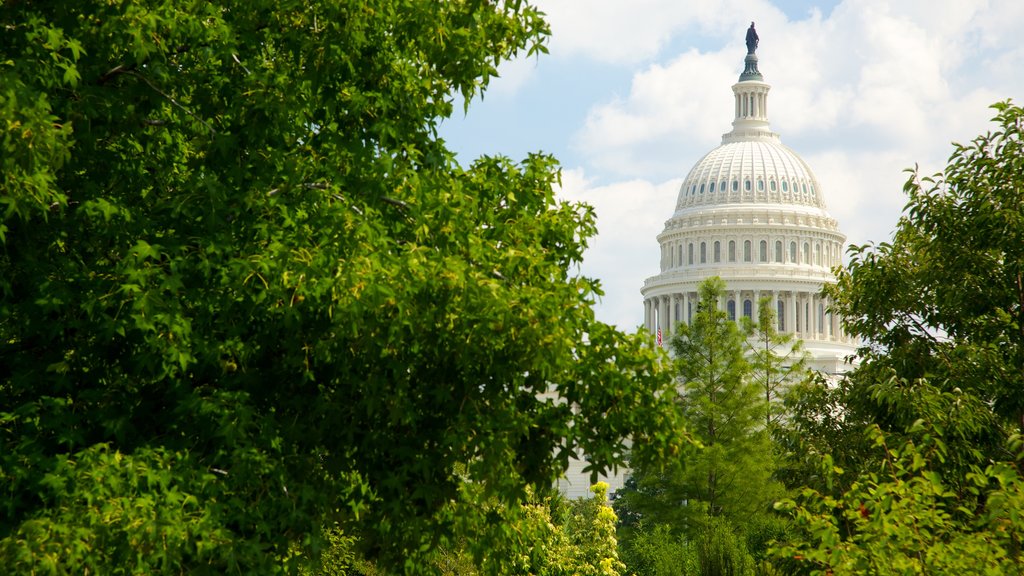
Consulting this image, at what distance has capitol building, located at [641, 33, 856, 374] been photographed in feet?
462

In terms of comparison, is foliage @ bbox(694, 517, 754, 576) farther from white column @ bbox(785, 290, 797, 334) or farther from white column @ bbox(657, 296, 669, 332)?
white column @ bbox(657, 296, 669, 332)

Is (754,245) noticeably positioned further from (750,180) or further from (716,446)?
(716,446)

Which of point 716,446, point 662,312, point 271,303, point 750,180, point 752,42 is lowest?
point 271,303

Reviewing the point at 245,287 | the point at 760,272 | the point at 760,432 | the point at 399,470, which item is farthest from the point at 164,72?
the point at 760,272

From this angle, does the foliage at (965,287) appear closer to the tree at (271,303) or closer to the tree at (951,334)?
the tree at (951,334)

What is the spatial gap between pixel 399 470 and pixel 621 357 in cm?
220

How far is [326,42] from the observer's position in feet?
39.1

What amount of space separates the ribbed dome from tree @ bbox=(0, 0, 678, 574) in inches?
5366

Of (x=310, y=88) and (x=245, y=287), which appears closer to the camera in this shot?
(x=245, y=287)

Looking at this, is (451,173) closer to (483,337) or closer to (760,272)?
(483,337)

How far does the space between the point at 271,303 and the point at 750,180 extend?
14041 centimetres

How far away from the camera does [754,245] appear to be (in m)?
144

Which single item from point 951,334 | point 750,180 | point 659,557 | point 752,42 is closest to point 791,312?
point 750,180

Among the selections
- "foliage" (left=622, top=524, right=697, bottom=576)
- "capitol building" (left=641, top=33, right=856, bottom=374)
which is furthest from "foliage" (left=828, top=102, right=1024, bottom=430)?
"capitol building" (left=641, top=33, right=856, bottom=374)
